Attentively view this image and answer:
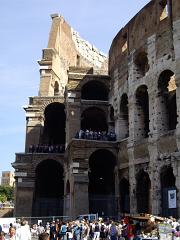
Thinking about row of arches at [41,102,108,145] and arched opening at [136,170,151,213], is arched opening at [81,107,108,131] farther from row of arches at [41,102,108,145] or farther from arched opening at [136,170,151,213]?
arched opening at [136,170,151,213]

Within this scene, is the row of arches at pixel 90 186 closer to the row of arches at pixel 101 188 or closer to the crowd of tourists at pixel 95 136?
the row of arches at pixel 101 188

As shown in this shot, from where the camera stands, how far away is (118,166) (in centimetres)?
2338

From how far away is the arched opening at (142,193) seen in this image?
20953 mm

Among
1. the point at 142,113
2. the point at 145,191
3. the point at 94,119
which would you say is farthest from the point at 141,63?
the point at 94,119

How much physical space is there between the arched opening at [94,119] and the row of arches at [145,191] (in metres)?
5.71

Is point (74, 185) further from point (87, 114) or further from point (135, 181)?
point (87, 114)

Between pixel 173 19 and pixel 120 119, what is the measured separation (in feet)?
22.1

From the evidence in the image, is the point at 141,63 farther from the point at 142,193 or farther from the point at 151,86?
the point at 142,193

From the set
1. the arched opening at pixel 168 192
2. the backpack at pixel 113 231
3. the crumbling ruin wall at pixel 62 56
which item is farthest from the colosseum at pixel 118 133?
the backpack at pixel 113 231

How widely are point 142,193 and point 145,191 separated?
256 mm

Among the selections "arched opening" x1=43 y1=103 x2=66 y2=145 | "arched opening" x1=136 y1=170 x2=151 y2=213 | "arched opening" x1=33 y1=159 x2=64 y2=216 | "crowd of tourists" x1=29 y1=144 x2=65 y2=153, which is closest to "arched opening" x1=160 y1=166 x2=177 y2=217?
"arched opening" x1=136 y1=170 x2=151 y2=213

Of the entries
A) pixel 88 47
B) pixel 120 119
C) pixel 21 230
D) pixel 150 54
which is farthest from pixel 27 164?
pixel 88 47

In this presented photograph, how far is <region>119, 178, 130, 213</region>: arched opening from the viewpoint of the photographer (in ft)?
73.7

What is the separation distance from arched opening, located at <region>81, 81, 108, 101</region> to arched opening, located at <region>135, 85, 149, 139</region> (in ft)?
17.1
